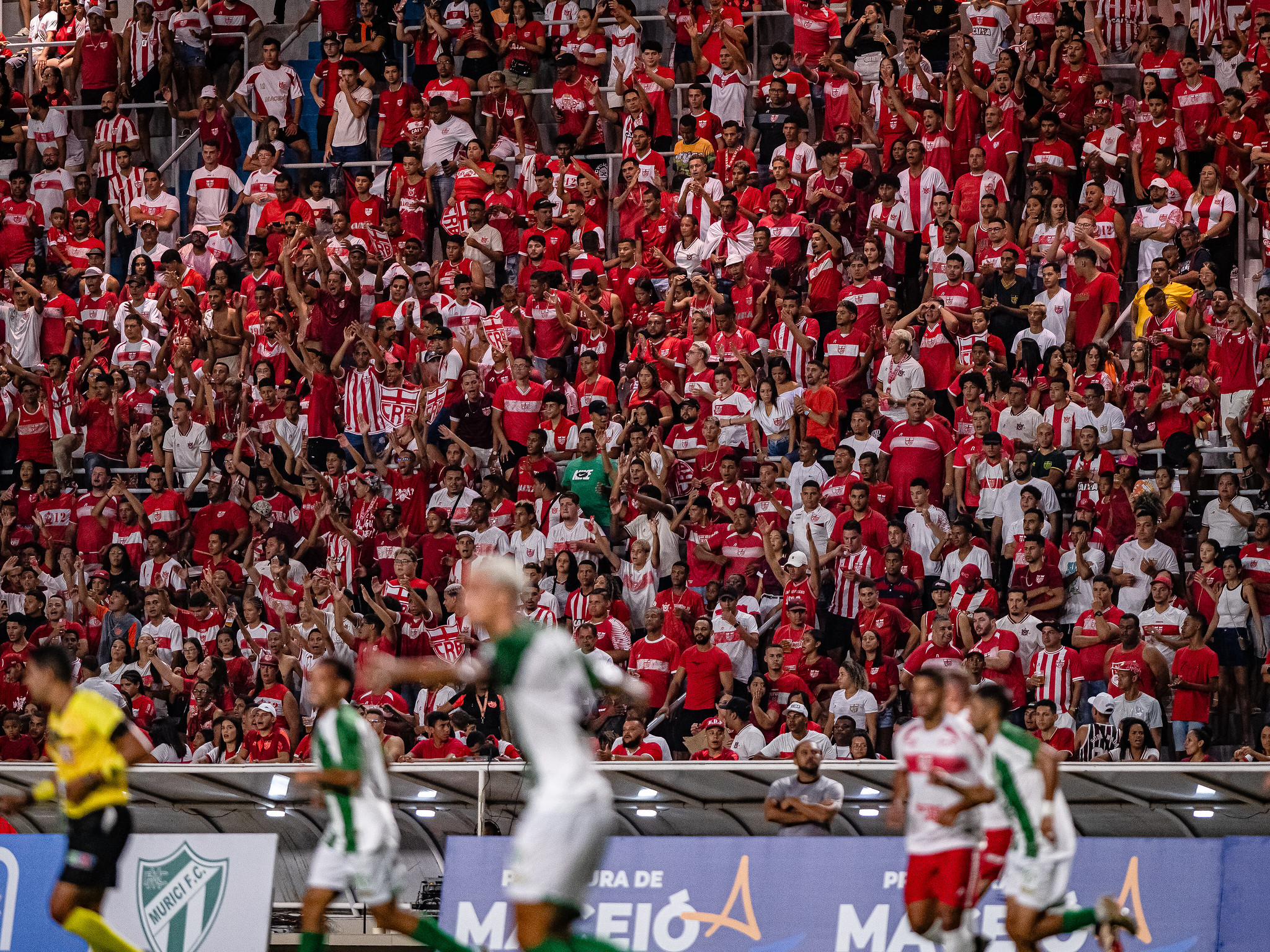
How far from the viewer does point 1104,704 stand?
54.4 ft

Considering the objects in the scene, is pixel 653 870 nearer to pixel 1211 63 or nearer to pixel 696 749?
pixel 696 749

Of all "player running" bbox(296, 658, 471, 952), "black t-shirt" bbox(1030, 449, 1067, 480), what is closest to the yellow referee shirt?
"player running" bbox(296, 658, 471, 952)

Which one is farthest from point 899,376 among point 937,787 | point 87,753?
point 87,753

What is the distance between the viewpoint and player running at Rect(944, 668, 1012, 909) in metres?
10.4

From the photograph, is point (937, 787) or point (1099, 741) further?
point (1099, 741)

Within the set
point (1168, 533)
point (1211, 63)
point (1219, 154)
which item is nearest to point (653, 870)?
point (1168, 533)

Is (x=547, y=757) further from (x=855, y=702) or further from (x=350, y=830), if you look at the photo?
(x=855, y=702)

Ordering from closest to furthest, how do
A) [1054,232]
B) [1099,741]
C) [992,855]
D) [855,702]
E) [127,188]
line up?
[992,855]
[1099,741]
[855,702]
[1054,232]
[127,188]

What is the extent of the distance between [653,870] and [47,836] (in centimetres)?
431

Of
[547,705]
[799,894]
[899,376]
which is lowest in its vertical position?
[799,894]

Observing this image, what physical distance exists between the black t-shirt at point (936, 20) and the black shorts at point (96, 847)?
50.1ft

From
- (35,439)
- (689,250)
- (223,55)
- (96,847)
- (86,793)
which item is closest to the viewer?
(96,847)

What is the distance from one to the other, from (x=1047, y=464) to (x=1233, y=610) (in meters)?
2.22

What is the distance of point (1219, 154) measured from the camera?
2075 cm
